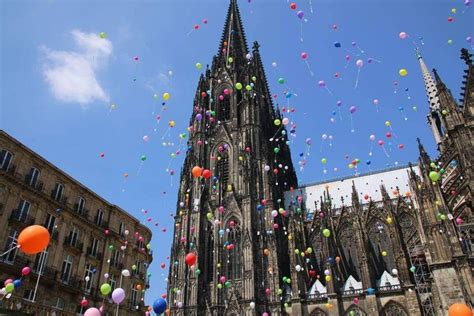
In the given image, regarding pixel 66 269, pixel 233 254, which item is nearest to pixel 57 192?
pixel 66 269

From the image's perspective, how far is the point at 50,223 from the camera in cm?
2117

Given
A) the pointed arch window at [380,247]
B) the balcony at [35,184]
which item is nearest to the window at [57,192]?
the balcony at [35,184]

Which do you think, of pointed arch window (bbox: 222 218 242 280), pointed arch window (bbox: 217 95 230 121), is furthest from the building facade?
pointed arch window (bbox: 217 95 230 121)

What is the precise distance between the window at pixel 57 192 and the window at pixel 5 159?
10.2 ft

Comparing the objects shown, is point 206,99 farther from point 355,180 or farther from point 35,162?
point 35,162

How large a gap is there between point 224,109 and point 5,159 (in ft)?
92.9

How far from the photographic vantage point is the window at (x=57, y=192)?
72.2ft

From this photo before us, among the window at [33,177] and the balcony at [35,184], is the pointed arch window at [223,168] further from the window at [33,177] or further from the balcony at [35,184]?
the window at [33,177]

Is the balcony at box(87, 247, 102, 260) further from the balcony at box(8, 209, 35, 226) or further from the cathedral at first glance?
the cathedral

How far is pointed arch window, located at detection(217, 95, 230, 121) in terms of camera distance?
44.4 meters

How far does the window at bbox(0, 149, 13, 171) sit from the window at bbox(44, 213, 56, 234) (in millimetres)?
3519

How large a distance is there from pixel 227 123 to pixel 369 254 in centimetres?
2040

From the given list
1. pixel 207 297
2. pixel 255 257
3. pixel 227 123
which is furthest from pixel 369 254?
pixel 227 123

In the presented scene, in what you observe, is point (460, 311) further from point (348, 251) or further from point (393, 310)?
point (348, 251)
